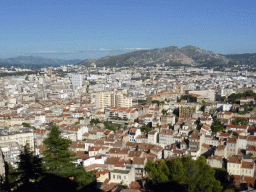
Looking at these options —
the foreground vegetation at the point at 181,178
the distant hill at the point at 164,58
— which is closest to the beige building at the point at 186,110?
the foreground vegetation at the point at 181,178

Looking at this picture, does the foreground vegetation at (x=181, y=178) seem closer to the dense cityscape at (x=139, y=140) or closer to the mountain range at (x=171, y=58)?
the dense cityscape at (x=139, y=140)

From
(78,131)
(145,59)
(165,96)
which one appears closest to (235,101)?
(165,96)

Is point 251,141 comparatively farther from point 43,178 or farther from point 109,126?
point 43,178

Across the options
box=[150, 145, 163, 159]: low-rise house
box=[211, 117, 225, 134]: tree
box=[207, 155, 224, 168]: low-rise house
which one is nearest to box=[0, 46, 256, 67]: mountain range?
box=[211, 117, 225, 134]: tree

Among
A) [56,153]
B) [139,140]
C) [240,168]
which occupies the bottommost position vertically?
[139,140]

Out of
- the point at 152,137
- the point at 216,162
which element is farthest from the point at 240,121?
the point at 216,162
